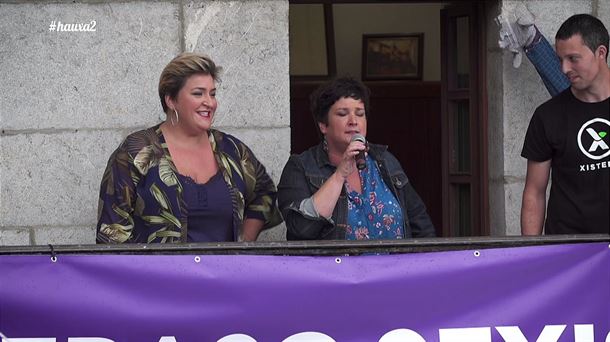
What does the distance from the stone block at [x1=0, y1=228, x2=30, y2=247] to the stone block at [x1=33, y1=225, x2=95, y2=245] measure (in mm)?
47

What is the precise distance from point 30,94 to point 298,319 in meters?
2.71

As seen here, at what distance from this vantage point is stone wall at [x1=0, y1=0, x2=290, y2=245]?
6.78m

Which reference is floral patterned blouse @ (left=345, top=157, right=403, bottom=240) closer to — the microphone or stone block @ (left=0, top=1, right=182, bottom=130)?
the microphone

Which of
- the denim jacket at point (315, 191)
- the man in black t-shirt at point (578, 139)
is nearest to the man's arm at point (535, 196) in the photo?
Result: the man in black t-shirt at point (578, 139)

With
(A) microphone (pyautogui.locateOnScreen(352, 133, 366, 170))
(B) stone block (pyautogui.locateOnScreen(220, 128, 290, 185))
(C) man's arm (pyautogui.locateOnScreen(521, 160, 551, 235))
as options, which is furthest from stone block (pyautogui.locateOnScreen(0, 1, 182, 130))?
(C) man's arm (pyautogui.locateOnScreen(521, 160, 551, 235))

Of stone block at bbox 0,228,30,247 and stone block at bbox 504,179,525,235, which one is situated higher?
stone block at bbox 504,179,525,235

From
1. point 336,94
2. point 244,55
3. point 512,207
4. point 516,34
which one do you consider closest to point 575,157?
point 336,94

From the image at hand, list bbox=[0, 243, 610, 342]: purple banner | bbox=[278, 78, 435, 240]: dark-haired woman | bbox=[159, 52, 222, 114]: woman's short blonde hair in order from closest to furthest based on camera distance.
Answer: bbox=[0, 243, 610, 342]: purple banner < bbox=[278, 78, 435, 240]: dark-haired woman < bbox=[159, 52, 222, 114]: woman's short blonde hair

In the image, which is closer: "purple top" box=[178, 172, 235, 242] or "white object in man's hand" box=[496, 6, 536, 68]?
"purple top" box=[178, 172, 235, 242]

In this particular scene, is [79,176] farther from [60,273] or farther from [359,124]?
[60,273]

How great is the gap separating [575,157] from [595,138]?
118mm

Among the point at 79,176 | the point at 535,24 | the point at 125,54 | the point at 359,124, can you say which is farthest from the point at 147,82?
the point at 535,24

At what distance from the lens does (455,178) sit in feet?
25.3

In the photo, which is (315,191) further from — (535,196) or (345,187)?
(535,196)
